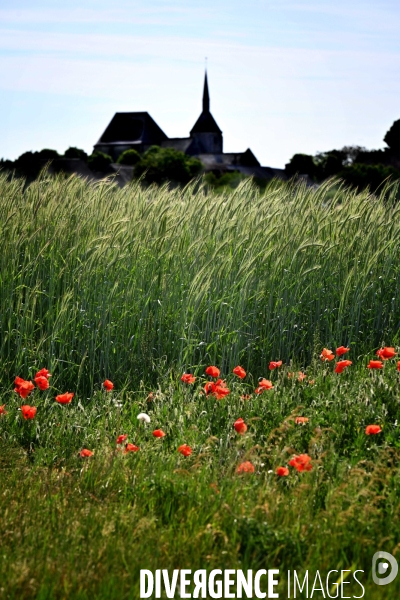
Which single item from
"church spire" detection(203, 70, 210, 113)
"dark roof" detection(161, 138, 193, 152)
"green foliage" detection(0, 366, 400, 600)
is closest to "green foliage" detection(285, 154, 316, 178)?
"church spire" detection(203, 70, 210, 113)

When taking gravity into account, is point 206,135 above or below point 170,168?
above

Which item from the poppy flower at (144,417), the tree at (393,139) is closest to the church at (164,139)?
the tree at (393,139)

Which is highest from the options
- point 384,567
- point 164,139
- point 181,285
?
point 164,139

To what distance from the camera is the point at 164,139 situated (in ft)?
271

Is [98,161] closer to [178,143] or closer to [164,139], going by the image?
[178,143]

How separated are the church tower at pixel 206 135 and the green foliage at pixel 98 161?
796 inches

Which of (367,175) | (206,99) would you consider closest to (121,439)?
(367,175)

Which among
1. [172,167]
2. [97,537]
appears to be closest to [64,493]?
[97,537]

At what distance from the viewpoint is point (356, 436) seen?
322cm

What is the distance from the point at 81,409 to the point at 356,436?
1.41 metres

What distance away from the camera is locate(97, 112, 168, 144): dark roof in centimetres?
8288

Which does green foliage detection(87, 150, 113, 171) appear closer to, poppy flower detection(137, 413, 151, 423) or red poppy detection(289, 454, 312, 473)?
poppy flower detection(137, 413, 151, 423)

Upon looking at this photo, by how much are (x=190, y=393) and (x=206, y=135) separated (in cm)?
7969

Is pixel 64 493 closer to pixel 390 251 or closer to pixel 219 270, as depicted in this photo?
pixel 219 270
